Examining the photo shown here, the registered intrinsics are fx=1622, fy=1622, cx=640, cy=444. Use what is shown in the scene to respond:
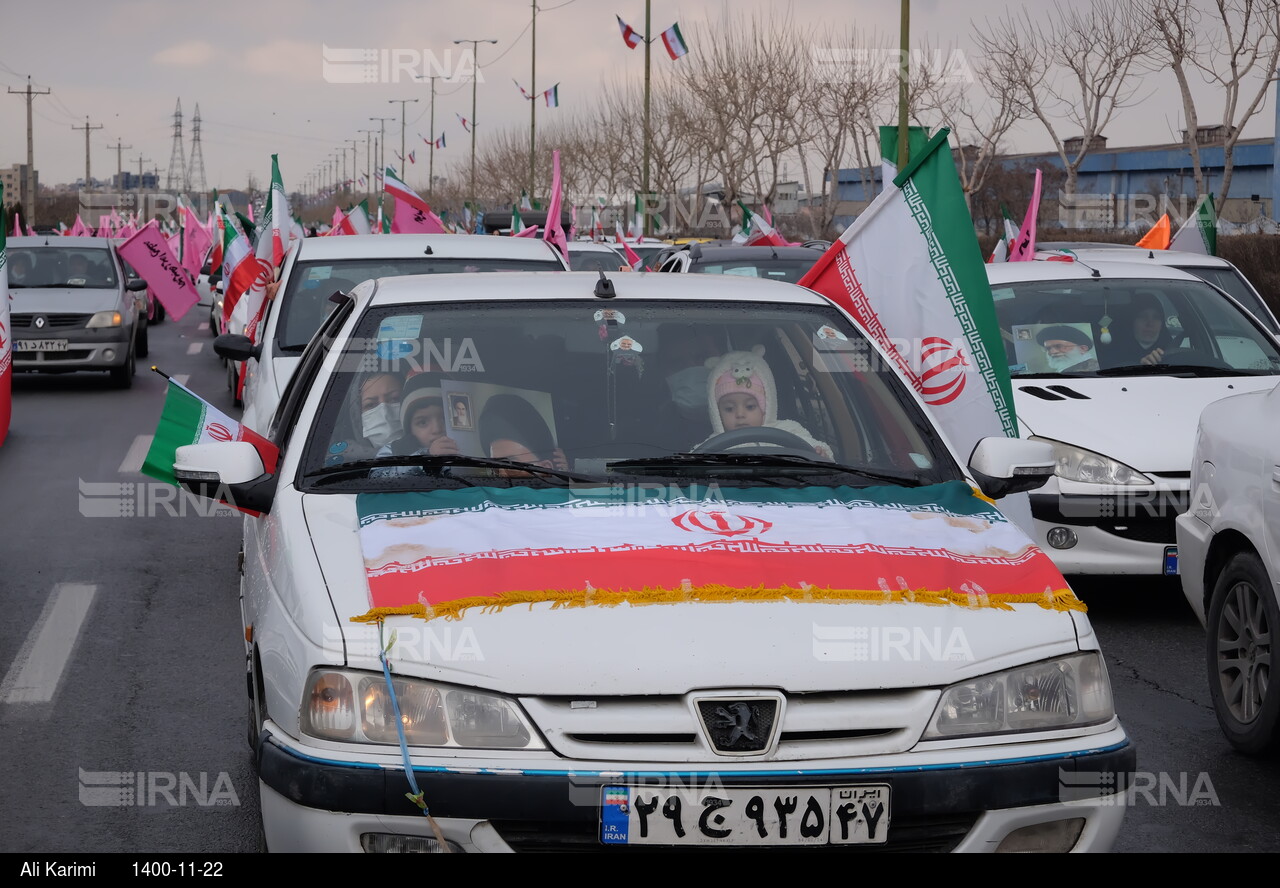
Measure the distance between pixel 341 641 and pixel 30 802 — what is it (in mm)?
1973

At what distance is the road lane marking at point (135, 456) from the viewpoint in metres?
11.9

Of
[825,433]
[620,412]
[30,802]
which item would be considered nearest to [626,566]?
[620,412]

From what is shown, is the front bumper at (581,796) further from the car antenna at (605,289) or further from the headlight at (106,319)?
the headlight at (106,319)

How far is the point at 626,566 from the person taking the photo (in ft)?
11.2

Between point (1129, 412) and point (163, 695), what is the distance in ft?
14.7

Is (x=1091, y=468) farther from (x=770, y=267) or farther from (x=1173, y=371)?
(x=770, y=267)

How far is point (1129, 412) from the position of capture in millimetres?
7586

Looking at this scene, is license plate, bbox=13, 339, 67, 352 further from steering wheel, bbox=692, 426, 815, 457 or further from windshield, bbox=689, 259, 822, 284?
steering wheel, bbox=692, 426, 815, 457

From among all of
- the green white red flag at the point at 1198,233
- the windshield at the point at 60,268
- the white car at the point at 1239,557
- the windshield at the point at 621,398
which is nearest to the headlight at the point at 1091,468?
the white car at the point at 1239,557

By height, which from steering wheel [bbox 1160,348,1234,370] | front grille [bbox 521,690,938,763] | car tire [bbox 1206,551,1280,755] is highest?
steering wheel [bbox 1160,348,1234,370]

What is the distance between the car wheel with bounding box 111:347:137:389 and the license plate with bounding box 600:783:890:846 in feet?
52.7

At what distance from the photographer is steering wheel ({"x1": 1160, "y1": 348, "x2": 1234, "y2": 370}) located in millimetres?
8406

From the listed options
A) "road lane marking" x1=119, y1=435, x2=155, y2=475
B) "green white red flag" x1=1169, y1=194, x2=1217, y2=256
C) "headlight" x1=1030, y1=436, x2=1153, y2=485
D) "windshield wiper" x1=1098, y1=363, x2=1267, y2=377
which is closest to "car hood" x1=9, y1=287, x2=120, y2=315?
"road lane marking" x1=119, y1=435, x2=155, y2=475

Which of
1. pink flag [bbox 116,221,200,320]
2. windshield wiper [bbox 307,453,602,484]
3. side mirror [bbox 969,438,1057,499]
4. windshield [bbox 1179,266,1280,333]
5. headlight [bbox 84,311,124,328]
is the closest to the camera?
windshield wiper [bbox 307,453,602,484]
